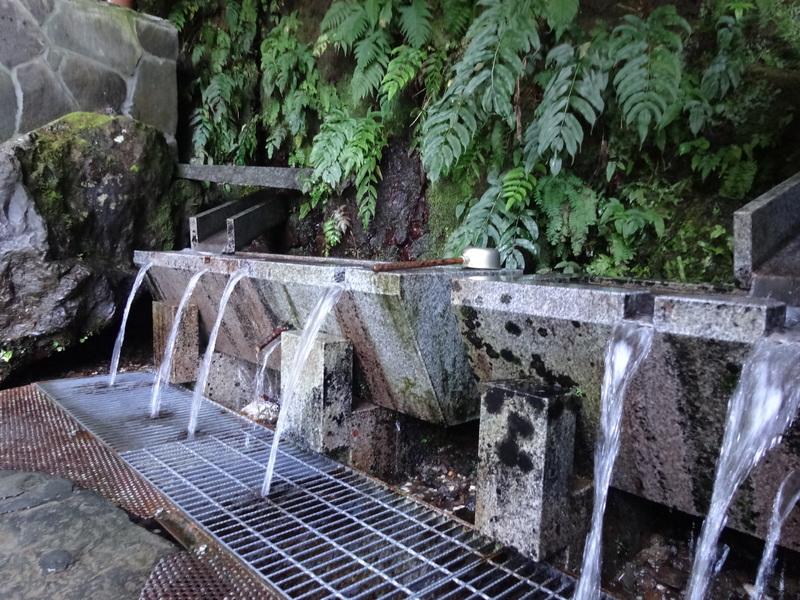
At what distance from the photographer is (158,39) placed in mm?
7531

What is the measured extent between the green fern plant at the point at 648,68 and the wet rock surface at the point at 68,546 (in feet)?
12.2

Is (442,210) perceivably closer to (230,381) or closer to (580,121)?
(580,121)

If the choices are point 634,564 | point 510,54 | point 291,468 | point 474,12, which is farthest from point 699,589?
point 474,12

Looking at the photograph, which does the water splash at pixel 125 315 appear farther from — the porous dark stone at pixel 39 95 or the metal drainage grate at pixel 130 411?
the porous dark stone at pixel 39 95

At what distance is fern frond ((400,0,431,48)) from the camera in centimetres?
512

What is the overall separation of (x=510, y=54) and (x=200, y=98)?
18.3ft

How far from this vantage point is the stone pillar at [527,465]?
2.39 meters

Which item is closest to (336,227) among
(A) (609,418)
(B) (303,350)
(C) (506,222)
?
(C) (506,222)

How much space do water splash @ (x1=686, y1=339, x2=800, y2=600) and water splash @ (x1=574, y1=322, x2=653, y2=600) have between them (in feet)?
1.19

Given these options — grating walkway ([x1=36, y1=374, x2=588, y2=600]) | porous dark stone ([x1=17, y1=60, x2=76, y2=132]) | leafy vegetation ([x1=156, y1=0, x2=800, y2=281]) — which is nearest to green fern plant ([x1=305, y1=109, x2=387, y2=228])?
leafy vegetation ([x1=156, y1=0, x2=800, y2=281])

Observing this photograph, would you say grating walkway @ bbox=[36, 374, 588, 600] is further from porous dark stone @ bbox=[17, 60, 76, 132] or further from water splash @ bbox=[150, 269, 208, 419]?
porous dark stone @ bbox=[17, 60, 76, 132]

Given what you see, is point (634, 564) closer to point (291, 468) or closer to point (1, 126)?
point (291, 468)

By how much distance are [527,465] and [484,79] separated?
9.64 feet

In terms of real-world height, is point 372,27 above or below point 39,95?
above
